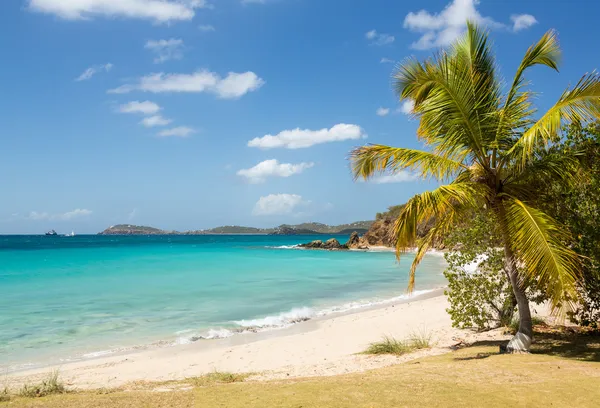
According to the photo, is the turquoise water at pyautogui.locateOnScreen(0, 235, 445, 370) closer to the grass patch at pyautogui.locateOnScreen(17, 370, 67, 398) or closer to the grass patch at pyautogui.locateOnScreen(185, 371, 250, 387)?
the grass patch at pyautogui.locateOnScreen(17, 370, 67, 398)

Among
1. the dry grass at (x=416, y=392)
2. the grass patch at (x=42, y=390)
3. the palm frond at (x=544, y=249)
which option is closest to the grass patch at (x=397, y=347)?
the dry grass at (x=416, y=392)

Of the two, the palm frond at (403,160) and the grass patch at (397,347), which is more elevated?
the palm frond at (403,160)

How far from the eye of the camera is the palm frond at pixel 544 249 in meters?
6.17

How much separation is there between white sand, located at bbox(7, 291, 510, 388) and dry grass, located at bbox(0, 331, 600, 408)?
2247 millimetres

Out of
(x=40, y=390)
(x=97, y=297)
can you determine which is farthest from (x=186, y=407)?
(x=97, y=297)

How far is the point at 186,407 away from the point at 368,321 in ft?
34.1

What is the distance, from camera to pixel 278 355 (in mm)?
10523

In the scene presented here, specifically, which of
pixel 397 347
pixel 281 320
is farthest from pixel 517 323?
pixel 281 320

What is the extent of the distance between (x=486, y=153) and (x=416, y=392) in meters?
4.56

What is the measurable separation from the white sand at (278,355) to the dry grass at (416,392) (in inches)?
88.5

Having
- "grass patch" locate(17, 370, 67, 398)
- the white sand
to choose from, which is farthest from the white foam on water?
"grass patch" locate(17, 370, 67, 398)

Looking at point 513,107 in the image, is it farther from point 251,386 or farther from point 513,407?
point 251,386

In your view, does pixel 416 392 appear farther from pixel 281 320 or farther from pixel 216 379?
pixel 281 320

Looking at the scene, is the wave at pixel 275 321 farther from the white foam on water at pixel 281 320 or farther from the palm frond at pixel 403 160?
the palm frond at pixel 403 160
